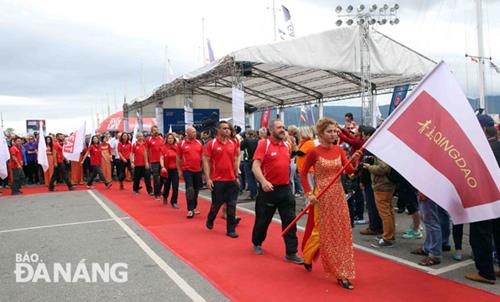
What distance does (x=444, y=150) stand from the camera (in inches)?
148

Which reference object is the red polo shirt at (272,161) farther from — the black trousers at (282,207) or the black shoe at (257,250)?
the black shoe at (257,250)

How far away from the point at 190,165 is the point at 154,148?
9.59 ft

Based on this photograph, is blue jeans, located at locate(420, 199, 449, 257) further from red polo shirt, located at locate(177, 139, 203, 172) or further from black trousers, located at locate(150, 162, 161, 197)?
black trousers, located at locate(150, 162, 161, 197)

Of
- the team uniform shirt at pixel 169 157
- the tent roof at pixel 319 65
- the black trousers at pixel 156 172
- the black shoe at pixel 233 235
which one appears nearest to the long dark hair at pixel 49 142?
the black trousers at pixel 156 172

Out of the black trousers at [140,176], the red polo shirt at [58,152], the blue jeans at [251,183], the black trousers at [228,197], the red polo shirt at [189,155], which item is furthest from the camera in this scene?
the red polo shirt at [58,152]

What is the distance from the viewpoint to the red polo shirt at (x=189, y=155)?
8230mm

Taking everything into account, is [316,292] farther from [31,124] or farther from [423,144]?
[31,124]

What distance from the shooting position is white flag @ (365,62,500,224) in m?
3.71

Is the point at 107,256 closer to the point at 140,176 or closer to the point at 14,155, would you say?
the point at 140,176

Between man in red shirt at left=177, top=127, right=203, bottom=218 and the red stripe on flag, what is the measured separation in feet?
16.7

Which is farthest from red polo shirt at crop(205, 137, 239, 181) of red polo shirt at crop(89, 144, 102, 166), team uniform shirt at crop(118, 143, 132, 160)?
red polo shirt at crop(89, 144, 102, 166)

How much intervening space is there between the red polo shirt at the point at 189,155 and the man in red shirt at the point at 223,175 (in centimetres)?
126

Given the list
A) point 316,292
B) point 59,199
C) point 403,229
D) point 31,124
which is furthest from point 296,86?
point 31,124

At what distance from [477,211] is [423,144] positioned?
80cm
